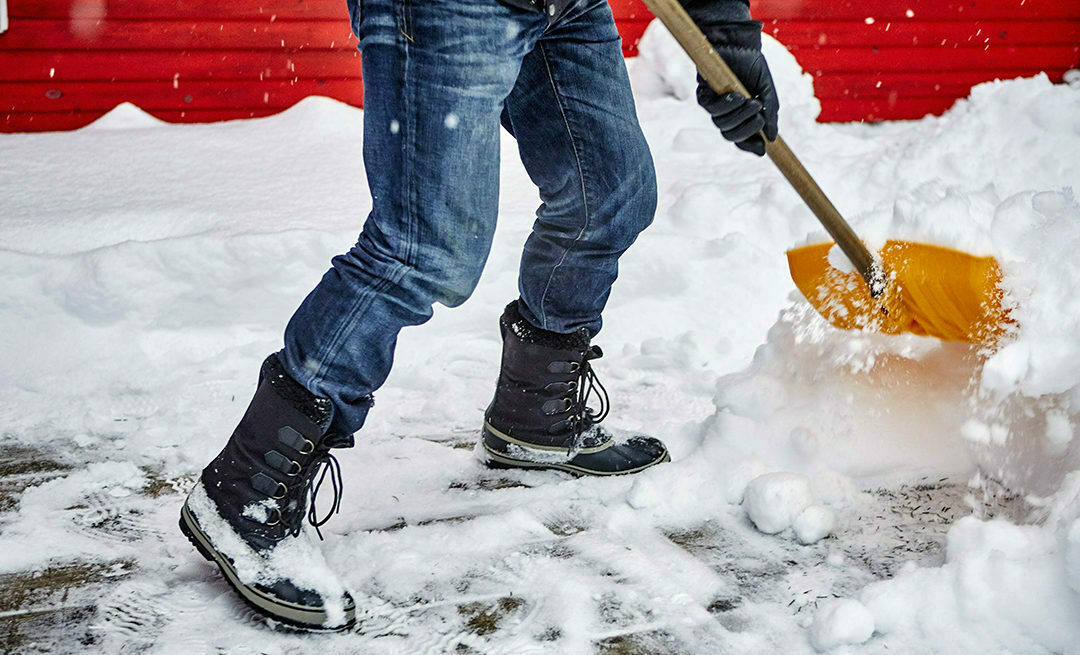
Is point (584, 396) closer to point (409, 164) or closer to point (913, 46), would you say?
point (409, 164)

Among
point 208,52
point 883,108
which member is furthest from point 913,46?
point 208,52

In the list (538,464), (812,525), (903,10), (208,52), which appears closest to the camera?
(812,525)

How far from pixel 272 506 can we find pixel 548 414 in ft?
2.19

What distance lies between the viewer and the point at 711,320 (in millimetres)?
2910

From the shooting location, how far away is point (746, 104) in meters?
1.63

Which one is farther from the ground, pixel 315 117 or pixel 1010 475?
pixel 315 117

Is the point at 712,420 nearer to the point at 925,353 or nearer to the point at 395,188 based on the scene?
the point at 925,353

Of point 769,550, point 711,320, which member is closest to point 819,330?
point 769,550

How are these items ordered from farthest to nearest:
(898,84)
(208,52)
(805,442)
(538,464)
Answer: (898,84) < (208,52) < (538,464) < (805,442)

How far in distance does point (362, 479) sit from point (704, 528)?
2.37 feet

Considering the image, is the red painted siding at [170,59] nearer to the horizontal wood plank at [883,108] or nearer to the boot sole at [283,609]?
the horizontal wood plank at [883,108]

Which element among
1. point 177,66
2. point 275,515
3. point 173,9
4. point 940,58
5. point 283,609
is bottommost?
point 283,609

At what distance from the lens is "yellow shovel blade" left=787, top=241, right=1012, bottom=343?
169cm

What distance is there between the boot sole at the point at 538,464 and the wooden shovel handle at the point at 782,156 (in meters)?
0.58
